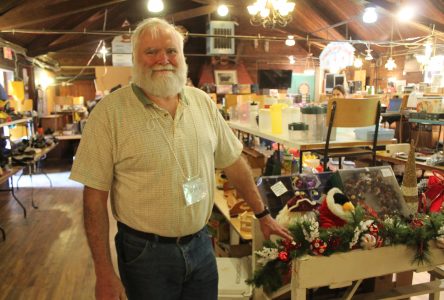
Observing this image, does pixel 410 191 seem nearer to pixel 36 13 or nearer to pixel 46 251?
pixel 46 251

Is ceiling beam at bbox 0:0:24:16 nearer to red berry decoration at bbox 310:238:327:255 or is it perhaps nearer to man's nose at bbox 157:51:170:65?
man's nose at bbox 157:51:170:65

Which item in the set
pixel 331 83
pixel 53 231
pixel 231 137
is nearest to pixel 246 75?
pixel 331 83

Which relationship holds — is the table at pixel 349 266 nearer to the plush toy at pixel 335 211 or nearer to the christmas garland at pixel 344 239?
the christmas garland at pixel 344 239

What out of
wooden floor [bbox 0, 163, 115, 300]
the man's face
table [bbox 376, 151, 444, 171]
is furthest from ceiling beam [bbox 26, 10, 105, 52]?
the man's face

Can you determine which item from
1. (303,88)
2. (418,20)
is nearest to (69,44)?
(303,88)

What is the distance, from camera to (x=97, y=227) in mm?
1252

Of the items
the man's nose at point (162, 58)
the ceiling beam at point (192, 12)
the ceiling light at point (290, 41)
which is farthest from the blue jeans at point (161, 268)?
the ceiling beam at point (192, 12)

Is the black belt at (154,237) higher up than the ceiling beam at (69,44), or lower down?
lower down

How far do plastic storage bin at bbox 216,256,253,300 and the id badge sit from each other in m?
0.67

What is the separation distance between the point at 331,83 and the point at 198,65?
146 inches

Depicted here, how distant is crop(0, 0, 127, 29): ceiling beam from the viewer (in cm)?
514

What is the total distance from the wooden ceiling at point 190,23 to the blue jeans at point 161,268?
4795 millimetres

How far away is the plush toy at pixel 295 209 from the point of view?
165 centimetres

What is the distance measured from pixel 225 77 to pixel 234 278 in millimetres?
8667
